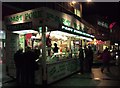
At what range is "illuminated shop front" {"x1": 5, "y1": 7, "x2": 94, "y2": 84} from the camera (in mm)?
11398

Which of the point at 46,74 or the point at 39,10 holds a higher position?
the point at 39,10

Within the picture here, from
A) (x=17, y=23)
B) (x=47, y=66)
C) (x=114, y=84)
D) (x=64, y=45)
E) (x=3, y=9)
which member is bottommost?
(x=114, y=84)

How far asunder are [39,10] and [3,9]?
6661 mm

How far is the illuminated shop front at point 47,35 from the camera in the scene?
37.4 ft

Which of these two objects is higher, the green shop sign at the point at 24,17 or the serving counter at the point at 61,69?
the green shop sign at the point at 24,17

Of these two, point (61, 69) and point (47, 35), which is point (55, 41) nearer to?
point (61, 69)

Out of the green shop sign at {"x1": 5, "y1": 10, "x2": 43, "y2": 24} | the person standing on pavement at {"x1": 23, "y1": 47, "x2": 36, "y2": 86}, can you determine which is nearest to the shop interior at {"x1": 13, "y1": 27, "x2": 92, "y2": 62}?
the green shop sign at {"x1": 5, "y1": 10, "x2": 43, "y2": 24}

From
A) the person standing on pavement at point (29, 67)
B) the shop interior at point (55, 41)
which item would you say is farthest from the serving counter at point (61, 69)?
the person standing on pavement at point (29, 67)

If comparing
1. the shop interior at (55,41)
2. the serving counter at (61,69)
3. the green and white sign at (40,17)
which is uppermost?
the green and white sign at (40,17)

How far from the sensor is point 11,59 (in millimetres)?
13930

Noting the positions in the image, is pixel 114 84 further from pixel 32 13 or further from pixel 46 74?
pixel 32 13

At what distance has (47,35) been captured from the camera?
12789 millimetres

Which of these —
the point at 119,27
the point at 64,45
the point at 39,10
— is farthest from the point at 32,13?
the point at 119,27

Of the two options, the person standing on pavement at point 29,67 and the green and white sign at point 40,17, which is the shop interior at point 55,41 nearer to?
the green and white sign at point 40,17
